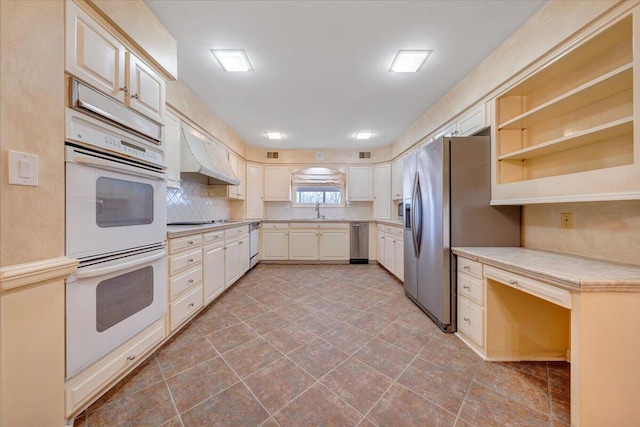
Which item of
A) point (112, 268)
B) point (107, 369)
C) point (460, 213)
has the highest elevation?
point (460, 213)

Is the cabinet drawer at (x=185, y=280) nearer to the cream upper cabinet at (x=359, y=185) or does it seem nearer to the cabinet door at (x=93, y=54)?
the cabinet door at (x=93, y=54)

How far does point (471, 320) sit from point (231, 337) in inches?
80.0

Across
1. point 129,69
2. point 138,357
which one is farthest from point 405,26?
point 138,357

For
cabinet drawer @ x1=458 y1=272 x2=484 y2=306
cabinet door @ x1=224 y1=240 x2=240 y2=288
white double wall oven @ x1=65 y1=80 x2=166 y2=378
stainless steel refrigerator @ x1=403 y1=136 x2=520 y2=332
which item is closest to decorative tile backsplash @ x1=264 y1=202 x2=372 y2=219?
cabinet door @ x1=224 y1=240 x2=240 y2=288

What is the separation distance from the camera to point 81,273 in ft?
3.75

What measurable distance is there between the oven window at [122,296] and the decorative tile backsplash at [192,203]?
1272 millimetres

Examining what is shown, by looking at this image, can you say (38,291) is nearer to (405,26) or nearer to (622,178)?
(405,26)

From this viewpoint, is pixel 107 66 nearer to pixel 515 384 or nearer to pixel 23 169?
pixel 23 169

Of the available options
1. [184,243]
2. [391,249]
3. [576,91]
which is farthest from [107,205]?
[391,249]

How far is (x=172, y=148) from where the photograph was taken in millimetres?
2398

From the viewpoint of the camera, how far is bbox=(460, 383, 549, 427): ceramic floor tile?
1171mm

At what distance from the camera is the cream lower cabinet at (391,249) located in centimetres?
342

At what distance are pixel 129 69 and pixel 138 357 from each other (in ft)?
6.27

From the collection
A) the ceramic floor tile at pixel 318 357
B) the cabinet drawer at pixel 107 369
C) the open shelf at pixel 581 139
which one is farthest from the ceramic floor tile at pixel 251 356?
the open shelf at pixel 581 139
